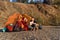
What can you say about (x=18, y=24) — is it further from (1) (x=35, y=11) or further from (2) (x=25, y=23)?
(1) (x=35, y=11)

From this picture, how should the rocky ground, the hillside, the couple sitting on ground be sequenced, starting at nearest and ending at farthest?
the rocky ground, the couple sitting on ground, the hillside

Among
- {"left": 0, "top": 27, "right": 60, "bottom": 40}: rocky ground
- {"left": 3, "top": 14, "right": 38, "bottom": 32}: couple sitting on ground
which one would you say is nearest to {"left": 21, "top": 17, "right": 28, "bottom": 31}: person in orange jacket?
{"left": 3, "top": 14, "right": 38, "bottom": 32}: couple sitting on ground

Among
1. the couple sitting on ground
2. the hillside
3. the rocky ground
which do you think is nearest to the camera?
the rocky ground

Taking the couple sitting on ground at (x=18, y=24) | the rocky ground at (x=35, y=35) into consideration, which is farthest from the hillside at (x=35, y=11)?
the rocky ground at (x=35, y=35)

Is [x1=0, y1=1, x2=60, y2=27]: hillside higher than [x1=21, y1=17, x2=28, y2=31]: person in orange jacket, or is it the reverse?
[x1=0, y1=1, x2=60, y2=27]: hillside

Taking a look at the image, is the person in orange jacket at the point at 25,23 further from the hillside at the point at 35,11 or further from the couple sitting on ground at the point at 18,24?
the hillside at the point at 35,11

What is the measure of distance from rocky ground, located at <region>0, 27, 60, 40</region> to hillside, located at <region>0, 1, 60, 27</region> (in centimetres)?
18

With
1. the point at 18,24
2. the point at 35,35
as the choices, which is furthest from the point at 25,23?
the point at 35,35

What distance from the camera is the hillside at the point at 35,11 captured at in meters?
2.03

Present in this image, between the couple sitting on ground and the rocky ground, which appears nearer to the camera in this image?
the rocky ground

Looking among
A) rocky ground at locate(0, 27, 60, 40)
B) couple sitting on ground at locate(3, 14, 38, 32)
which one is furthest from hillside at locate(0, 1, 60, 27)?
rocky ground at locate(0, 27, 60, 40)

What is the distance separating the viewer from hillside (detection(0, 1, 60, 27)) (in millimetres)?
2029

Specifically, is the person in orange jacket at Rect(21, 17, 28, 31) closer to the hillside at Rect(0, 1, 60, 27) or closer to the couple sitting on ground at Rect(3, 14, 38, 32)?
the couple sitting on ground at Rect(3, 14, 38, 32)

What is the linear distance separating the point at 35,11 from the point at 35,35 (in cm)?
45
